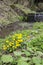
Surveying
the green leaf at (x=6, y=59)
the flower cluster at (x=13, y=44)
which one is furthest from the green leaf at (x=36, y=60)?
the flower cluster at (x=13, y=44)

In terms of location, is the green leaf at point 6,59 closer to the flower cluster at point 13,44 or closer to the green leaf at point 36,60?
the green leaf at point 36,60

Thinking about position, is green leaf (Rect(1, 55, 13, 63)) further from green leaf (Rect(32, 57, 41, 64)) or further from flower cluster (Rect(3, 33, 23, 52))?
flower cluster (Rect(3, 33, 23, 52))

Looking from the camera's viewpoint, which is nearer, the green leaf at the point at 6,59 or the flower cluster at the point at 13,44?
the green leaf at the point at 6,59

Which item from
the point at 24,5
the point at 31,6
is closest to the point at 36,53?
the point at 24,5

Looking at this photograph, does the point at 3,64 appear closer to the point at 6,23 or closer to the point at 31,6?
the point at 6,23

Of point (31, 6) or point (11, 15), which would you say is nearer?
point (11, 15)

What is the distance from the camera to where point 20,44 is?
4809 millimetres

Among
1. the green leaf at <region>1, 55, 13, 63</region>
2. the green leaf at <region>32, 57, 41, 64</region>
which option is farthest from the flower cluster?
the green leaf at <region>32, 57, 41, 64</region>

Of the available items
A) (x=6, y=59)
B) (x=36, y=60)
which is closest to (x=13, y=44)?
(x=6, y=59)

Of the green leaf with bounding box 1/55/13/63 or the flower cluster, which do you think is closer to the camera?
the green leaf with bounding box 1/55/13/63

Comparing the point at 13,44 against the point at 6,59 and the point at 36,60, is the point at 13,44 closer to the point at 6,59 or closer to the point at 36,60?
the point at 6,59

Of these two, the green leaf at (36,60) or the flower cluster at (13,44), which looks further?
the flower cluster at (13,44)

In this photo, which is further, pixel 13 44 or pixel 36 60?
pixel 13 44

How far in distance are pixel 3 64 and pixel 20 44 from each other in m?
0.74
